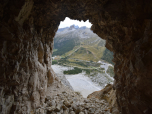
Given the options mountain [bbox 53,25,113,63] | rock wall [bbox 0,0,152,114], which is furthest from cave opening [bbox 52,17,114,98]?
rock wall [bbox 0,0,152,114]

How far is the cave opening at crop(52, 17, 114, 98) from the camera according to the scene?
55.5ft

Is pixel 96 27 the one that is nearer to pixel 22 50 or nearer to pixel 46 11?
pixel 46 11

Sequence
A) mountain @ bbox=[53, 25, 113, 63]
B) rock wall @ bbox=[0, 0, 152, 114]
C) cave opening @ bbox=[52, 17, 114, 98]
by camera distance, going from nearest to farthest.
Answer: rock wall @ bbox=[0, 0, 152, 114] → cave opening @ bbox=[52, 17, 114, 98] → mountain @ bbox=[53, 25, 113, 63]

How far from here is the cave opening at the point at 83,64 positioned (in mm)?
16922

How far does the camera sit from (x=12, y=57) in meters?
4.40

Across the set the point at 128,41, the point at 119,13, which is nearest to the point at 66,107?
the point at 128,41

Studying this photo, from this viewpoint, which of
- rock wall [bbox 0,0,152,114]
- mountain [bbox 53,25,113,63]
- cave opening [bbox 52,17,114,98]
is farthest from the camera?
mountain [bbox 53,25,113,63]

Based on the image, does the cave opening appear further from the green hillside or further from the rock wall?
the rock wall

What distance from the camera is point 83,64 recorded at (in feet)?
106

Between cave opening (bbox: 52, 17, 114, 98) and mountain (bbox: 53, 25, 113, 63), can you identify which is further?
mountain (bbox: 53, 25, 113, 63)

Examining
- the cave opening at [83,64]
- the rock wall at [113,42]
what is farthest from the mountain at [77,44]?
the rock wall at [113,42]

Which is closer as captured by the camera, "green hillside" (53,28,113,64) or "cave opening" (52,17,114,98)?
"cave opening" (52,17,114,98)

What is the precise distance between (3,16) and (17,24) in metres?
0.61

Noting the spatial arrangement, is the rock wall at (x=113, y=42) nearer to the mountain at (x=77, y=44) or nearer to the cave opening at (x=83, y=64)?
the cave opening at (x=83, y=64)
